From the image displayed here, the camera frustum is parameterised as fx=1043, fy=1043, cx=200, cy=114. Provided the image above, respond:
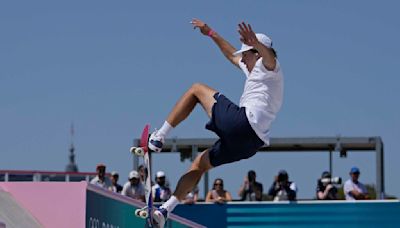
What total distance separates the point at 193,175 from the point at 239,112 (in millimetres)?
893

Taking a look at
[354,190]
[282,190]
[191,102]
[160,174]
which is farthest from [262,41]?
[354,190]

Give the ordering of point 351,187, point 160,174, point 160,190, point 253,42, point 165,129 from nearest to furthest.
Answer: point 253,42 → point 165,129 → point 160,174 → point 160,190 → point 351,187

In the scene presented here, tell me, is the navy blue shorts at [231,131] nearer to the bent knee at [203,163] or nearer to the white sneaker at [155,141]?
the bent knee at [203,163]

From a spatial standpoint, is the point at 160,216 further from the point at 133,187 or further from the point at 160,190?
the point at 160,190

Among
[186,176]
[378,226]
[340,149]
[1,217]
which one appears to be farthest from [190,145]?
[1,217]

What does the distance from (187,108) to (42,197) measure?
68.1 inches

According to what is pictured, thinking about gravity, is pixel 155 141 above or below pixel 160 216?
above

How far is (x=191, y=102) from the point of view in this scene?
35.2 feet

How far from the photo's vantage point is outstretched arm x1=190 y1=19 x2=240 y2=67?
447 inches

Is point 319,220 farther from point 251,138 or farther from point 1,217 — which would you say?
point 1,217

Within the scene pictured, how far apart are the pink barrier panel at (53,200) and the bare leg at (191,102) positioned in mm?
1241

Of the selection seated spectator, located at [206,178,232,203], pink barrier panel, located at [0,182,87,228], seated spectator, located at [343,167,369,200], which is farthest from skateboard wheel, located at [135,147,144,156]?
seated spectator, located at [343,167,369,200]

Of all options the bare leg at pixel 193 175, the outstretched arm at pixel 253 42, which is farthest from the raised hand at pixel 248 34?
the bare leg at pixel 193 175

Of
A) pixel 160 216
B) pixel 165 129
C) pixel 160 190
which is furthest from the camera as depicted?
pixel 160 190
